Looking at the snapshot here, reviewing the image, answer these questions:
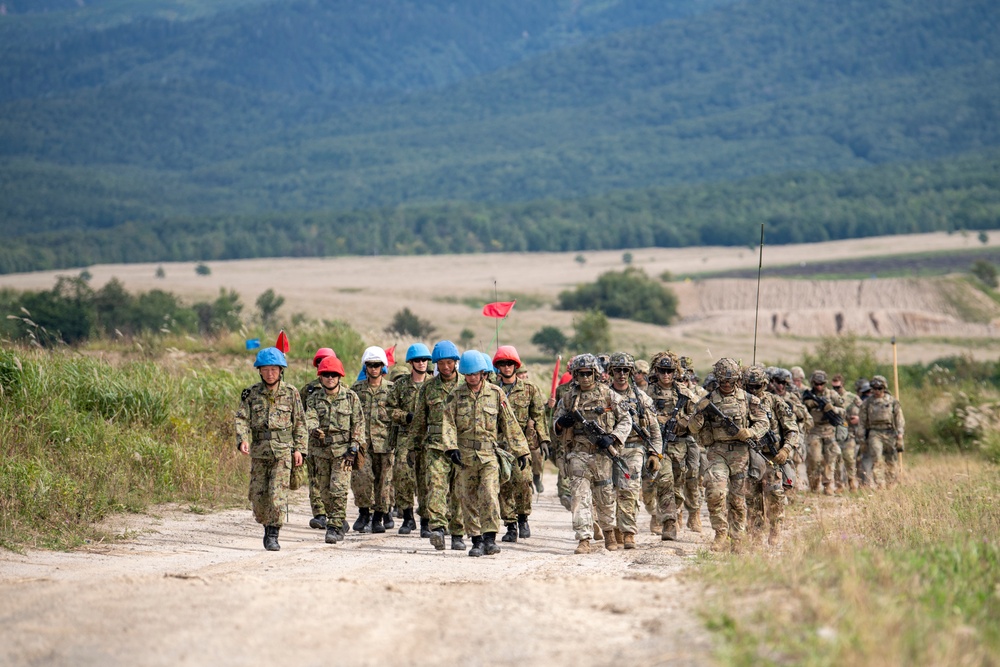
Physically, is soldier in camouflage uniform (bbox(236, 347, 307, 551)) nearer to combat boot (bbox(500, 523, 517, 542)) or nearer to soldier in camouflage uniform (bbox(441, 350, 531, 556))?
soldier in camouflage uniform (bbox(441, 350, 531, 556))

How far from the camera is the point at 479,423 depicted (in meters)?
13.6

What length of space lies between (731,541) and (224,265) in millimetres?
119821

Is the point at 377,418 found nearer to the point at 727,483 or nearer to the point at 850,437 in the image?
the point at 727,483

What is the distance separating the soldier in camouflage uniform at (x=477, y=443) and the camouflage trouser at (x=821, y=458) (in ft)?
28.7

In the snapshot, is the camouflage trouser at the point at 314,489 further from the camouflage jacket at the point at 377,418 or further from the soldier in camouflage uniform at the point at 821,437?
the soldier in camouflage uniform at the point at 821,437

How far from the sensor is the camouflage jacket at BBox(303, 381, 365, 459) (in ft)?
48.8

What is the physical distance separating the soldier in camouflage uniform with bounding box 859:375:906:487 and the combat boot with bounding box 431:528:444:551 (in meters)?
9.69

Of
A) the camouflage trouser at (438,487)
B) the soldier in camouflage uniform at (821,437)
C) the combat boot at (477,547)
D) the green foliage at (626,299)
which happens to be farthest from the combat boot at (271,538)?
the green foliage at (626,299)

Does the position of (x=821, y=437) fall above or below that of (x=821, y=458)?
above

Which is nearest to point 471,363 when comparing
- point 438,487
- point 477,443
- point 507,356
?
point 477,443

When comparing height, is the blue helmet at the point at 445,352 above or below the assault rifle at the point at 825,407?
above

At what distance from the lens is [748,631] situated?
852 cm

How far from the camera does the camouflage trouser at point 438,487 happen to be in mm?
13859

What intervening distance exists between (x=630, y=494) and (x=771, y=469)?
1.35 m
